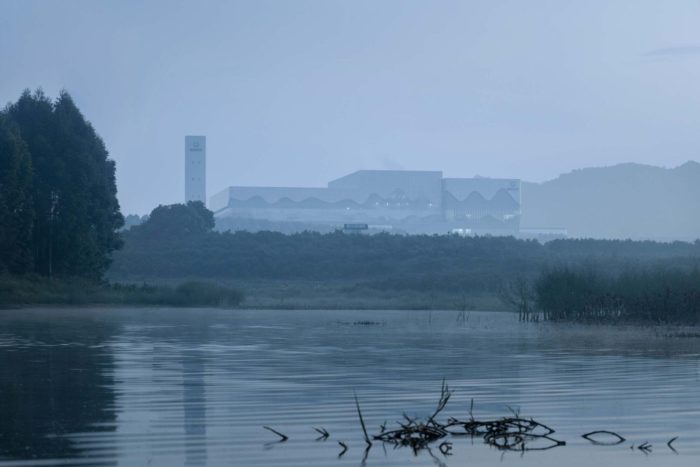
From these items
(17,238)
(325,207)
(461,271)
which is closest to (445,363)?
(17,238)

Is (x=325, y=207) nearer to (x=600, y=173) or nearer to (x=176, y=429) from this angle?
(x=600, y=173)

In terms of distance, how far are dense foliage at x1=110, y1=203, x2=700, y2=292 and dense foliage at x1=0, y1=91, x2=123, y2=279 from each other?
56.1ft

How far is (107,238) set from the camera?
178ft

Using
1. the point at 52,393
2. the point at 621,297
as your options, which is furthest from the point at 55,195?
the point at 52,393

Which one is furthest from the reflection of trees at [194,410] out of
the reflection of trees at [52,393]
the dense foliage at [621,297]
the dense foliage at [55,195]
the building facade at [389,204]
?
the building facade at [389,204]

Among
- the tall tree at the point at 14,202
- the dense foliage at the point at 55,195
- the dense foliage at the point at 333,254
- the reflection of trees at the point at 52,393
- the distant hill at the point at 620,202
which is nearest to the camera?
the reflection of trees at the point at 52,393

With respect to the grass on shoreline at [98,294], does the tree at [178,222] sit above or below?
above

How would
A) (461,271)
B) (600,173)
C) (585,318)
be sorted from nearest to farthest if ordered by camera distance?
(585,318)
(461,271)
(600,173)

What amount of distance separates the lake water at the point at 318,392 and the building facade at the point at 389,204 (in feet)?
252

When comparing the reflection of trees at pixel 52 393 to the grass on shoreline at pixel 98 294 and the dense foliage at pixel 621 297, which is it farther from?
the grass on shoreline at pixel 98 294

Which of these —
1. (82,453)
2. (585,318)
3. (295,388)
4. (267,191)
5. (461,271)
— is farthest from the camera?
(267,191)

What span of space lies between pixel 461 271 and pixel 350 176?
49.2 m

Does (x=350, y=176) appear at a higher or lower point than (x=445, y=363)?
higher

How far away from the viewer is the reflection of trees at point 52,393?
10.7 meters
